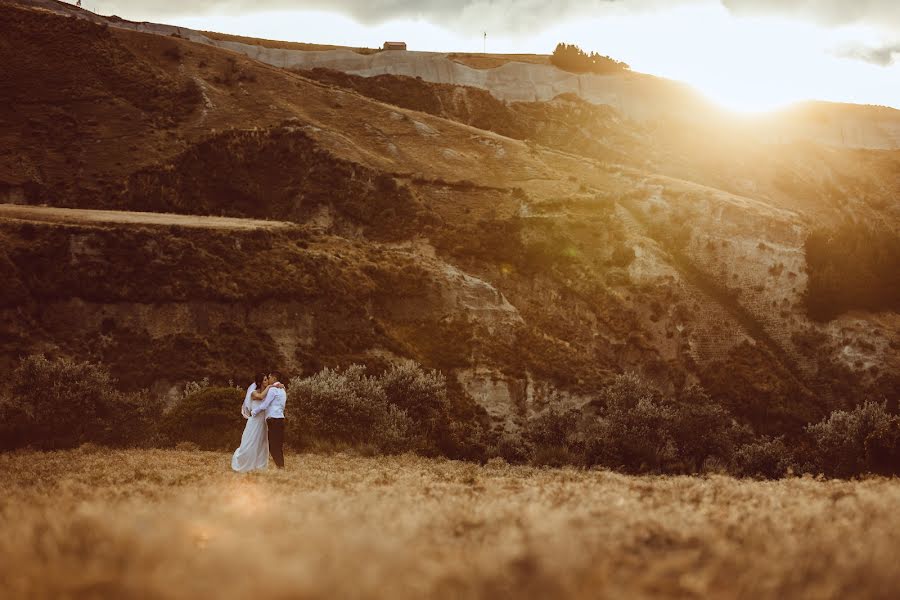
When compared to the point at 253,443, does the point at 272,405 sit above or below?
above

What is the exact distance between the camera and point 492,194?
48188 millimetres

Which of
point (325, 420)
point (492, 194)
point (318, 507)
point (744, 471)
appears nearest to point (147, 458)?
point (325, 420)

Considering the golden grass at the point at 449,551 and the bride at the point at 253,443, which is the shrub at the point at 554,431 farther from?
the golden grass at the point at 449,551

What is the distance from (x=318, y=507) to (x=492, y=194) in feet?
142

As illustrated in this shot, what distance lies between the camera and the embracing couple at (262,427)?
1396 centimetres

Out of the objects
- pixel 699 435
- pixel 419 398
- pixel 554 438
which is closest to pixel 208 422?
pixel 419 398

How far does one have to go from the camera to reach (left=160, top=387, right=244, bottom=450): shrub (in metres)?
19.8

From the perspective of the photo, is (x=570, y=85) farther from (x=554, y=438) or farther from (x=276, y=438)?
(x=276, y=438)

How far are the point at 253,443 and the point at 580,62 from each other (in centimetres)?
8256

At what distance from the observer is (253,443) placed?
14.0m

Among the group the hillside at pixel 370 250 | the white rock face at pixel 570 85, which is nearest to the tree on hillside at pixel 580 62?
the white rock face at pixel 570 85

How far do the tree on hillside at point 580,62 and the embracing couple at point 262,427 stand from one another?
261 ft

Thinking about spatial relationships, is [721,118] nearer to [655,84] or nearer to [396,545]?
[655,84]

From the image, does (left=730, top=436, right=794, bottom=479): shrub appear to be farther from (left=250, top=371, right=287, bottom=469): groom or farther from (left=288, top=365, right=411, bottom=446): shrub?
(left=250, top=371, right=287, bottom=469): groom
